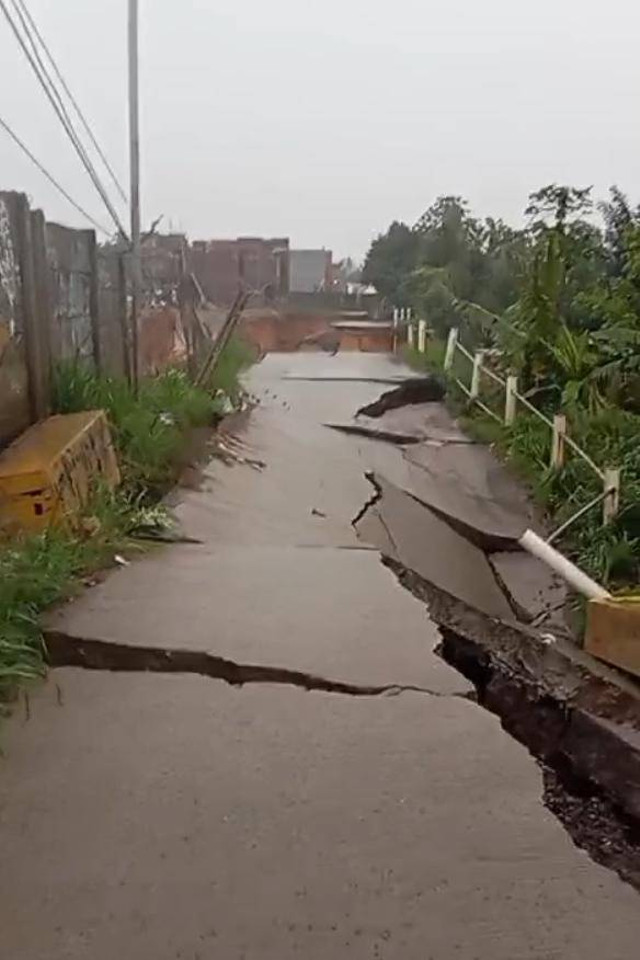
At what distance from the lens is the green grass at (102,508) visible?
4.08 metres

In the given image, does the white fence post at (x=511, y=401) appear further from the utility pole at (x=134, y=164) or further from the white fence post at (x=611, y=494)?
the utility pole at (x=134, y=164)

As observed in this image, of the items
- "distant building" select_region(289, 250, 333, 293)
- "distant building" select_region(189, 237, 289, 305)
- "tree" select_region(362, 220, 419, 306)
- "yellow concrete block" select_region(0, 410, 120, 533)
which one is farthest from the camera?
"distant building" select_region(289, 250, 333, 293)

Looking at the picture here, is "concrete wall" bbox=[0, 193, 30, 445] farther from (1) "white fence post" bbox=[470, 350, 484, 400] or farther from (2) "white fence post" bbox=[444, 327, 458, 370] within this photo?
(2) "white fence post" bbox=[444, 327, 458, 370]

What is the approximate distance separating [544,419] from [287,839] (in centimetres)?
710

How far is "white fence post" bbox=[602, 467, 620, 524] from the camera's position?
21.7 ft

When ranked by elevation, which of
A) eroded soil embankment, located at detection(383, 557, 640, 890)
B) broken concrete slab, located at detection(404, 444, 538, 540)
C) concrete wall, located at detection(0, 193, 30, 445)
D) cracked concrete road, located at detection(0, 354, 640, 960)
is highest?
concrete wall, located at detection(0, 193, 30, 445)

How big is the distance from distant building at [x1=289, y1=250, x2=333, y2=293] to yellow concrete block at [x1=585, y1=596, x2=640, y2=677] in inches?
1438

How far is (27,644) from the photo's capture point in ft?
13.1

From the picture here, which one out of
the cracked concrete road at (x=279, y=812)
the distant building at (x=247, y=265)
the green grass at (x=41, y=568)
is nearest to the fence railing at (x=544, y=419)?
the cracked concrete road at (x=279, y=812)

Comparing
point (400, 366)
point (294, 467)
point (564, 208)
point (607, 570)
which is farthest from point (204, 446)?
point (400, 366)

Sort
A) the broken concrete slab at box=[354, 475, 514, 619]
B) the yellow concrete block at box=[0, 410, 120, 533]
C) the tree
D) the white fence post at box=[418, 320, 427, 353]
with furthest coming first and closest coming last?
the tree
the white fence post at box=[418, 320, 427, 353]
the broken concrete slab at box=[354, 475, 514, 619]
the yellow concrete block at box=[0, 410, 120, 533]

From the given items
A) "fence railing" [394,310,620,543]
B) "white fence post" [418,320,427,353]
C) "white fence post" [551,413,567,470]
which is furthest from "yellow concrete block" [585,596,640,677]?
"white fence post" [418,320,427,353]

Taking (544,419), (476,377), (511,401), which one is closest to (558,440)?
(544,419)

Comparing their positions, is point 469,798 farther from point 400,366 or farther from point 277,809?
point 400,366
